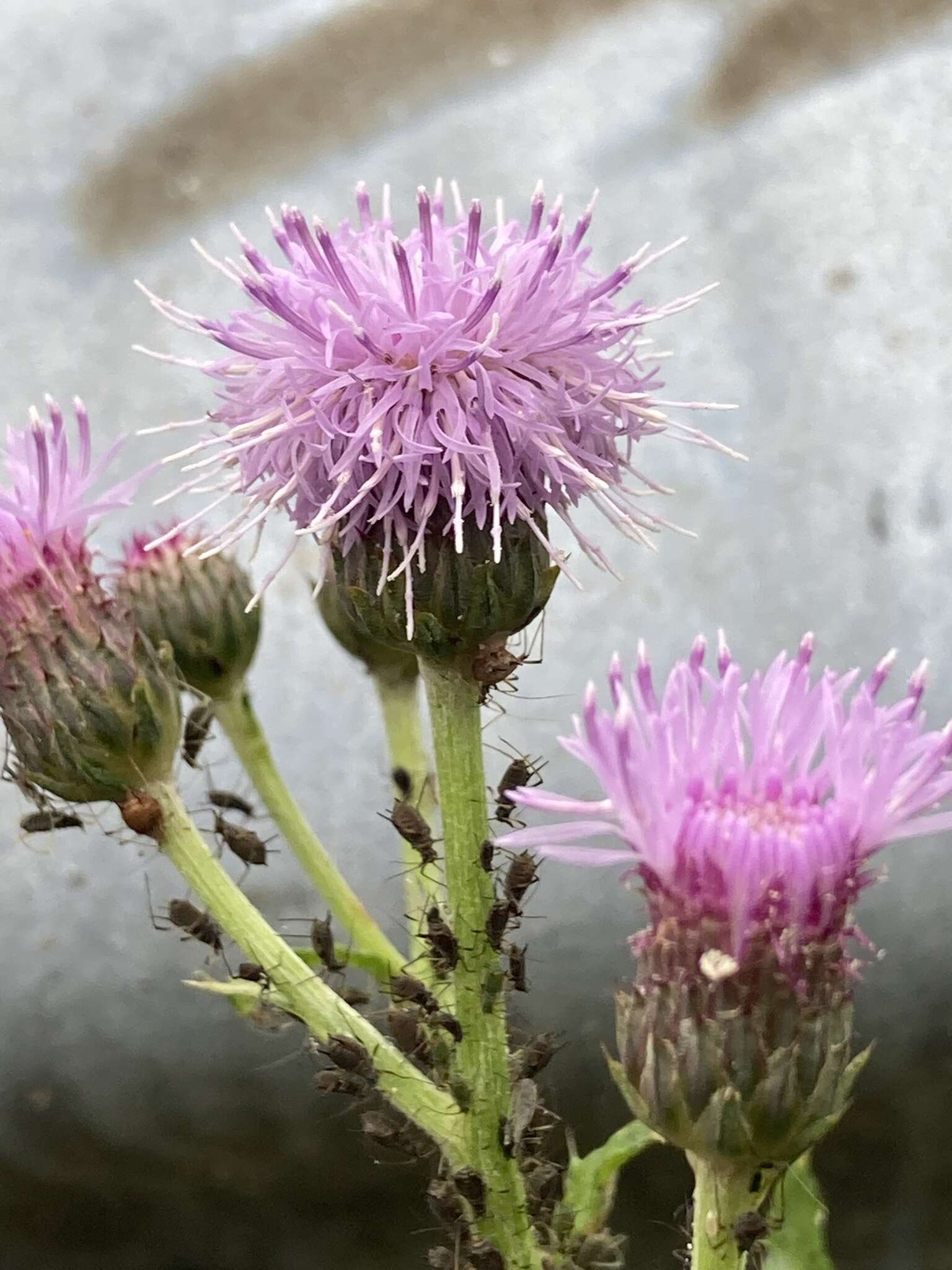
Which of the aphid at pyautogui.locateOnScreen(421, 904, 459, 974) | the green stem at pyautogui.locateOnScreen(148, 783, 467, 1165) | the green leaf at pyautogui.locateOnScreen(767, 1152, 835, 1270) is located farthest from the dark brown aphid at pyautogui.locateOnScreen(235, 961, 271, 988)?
the green leaf at pyautogui.locateOnScreen(767, 1152, 835, 1270)

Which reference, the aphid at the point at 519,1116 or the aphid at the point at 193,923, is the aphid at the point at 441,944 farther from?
the aphid at the point at 193,923

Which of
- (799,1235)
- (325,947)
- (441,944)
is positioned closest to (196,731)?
(325,947)

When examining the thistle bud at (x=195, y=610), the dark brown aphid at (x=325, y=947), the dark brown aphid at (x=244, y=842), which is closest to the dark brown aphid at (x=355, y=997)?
the dark brown aphid at (x=325, y=947)

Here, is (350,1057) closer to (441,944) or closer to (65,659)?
(441,944)

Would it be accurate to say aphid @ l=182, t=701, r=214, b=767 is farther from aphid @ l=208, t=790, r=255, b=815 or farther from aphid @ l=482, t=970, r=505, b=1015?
aphid @ l=482, t=970, r=505, b=1015

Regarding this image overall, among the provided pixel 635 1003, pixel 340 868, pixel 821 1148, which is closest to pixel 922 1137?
pixel 821 1148

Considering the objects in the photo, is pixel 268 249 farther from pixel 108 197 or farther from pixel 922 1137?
pixel 922 1137
